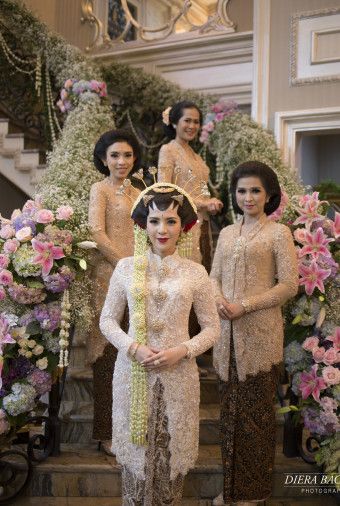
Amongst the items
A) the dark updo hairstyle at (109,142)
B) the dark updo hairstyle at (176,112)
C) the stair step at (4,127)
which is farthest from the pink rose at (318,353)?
the stair step at (4,127)

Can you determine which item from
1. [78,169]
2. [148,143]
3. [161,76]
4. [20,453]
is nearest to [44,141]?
[148,143]

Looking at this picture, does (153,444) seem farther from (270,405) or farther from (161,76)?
(161,76)

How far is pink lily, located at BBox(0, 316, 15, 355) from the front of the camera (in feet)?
10.6

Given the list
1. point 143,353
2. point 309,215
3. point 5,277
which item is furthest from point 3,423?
point 309,215

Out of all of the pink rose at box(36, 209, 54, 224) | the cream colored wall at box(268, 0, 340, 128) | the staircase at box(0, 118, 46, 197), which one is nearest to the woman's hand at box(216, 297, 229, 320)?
the pink rose at box(36, 209, 54, 224)

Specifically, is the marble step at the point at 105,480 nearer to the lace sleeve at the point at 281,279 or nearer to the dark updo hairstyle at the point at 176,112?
the lace sleeve at the point at 281,279

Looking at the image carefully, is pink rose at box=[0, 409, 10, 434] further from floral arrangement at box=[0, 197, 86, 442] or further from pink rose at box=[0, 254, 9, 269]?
pink rose at box=[0, 254, 9, 269]

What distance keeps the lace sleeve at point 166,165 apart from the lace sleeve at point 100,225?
0.64 metres

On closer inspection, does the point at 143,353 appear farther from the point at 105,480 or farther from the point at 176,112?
the point at 176,112

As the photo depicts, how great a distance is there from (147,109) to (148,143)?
0.36 metres

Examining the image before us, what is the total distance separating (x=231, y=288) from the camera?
10.1 feet

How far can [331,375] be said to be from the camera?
3336mm

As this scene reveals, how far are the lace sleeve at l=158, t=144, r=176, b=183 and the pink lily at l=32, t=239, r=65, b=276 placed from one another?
3.59 ft

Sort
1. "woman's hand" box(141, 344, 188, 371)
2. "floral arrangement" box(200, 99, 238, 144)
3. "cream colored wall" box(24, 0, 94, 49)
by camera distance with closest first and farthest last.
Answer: "woman's hand" box(141, 344, 188, 371) < "floral arrangement" box(200, 99, 238, 144) < "cream colored wall" box(24, 0, 94, 49)
